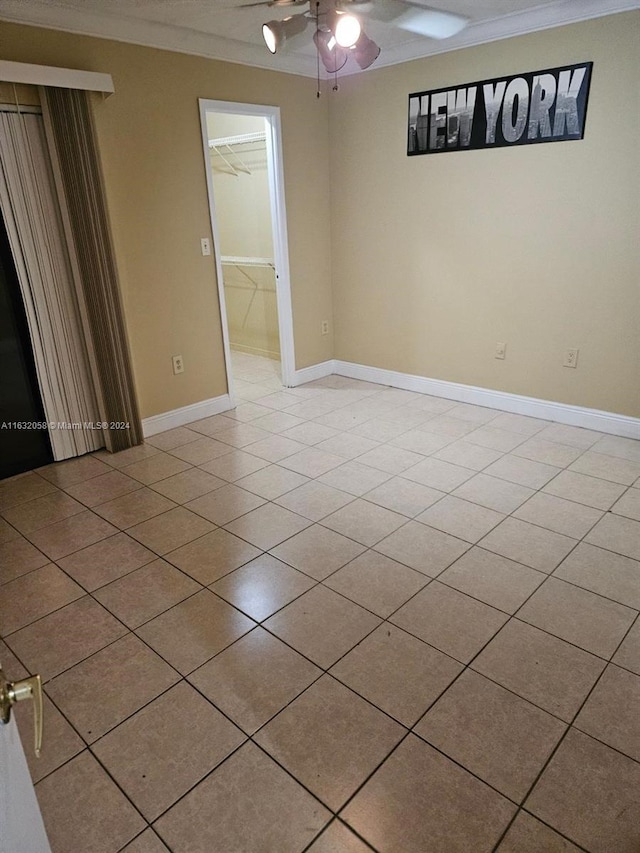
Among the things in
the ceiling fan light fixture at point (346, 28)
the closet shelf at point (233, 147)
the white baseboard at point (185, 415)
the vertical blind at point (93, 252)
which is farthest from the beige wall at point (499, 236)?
the vertical blind at point (93, 252)

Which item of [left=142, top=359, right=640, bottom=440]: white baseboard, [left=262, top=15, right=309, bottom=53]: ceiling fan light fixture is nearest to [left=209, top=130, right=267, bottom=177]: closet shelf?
[left=142, top=359, right=640, bottom=440]: white baseboard

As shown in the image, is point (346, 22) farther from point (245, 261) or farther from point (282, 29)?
point (245, 261)

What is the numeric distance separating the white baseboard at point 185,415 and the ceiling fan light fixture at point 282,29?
2.35 meters

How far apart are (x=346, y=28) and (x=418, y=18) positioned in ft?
3.85

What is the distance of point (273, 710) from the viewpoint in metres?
1.75

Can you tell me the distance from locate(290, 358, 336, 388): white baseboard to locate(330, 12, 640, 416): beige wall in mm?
357

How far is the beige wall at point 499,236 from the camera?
325 centimetres

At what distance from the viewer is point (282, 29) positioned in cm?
250

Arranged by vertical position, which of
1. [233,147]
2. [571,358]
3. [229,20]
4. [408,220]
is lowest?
[571,358]

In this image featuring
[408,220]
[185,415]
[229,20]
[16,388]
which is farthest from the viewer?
[408,220]

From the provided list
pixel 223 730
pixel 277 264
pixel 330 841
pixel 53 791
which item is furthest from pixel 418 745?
pixel 277 264

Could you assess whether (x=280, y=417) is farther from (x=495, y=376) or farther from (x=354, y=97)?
(x=354, y=97)

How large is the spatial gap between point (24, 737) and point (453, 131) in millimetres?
4063

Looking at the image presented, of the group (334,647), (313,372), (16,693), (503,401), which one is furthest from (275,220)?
(16,693)
